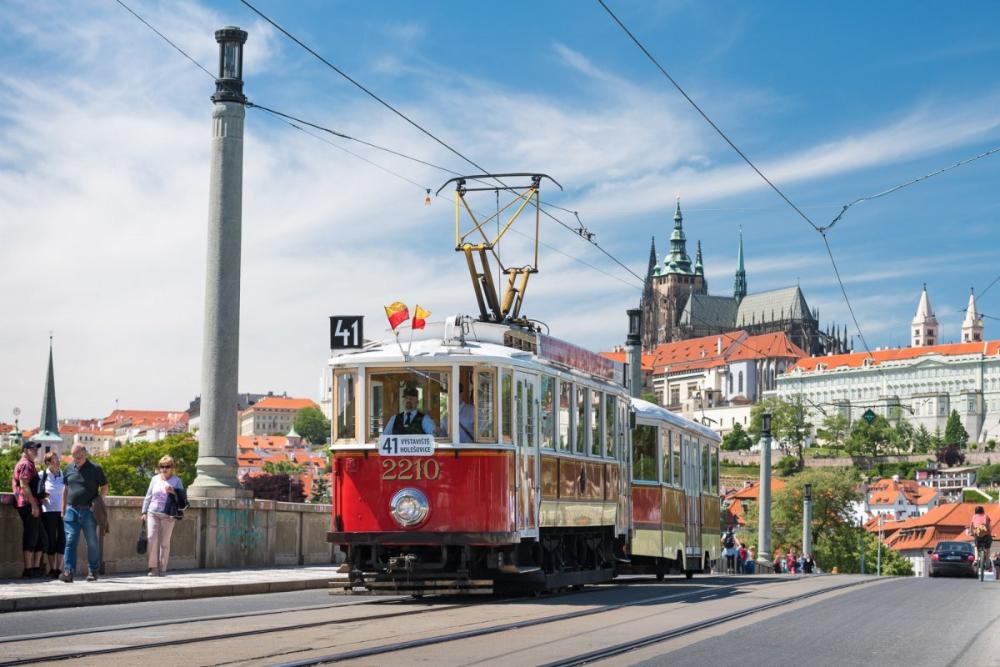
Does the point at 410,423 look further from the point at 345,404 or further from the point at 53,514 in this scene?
the point at 53,514

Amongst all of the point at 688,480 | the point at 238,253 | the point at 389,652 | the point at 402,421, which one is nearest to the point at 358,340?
the point at 402,421

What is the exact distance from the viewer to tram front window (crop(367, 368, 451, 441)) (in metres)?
16.7

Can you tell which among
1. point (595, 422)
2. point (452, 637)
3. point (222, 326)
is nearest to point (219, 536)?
point (222, 326)

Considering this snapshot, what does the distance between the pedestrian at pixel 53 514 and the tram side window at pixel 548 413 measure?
6.38 meters

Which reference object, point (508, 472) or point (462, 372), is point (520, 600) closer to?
point (508, 472)

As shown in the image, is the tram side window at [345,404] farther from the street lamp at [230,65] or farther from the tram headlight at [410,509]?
the street lamp at [230,65]

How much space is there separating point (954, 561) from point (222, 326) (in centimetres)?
2373

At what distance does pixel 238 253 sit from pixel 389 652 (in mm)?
16223

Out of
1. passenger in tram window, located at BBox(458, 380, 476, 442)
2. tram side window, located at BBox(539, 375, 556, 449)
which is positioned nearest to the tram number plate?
passenger in tram window, located at BBox(458, 380, 476, 442)

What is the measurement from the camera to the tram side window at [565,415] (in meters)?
18.4

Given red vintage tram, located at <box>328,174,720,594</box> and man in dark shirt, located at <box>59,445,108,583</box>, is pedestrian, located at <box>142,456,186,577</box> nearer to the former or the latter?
man in dark shirt, located at <box>59,445,108,583</box>

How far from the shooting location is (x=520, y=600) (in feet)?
56.3

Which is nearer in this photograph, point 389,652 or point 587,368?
point 389,652

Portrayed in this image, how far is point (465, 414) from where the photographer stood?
16656 millimetres
